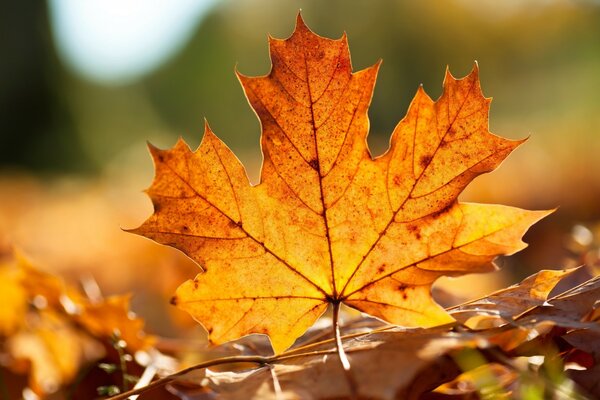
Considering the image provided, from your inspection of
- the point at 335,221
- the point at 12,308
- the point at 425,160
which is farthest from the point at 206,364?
the point at 12,308

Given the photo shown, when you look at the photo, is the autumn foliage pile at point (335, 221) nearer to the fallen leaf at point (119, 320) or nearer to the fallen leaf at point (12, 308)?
the fallen leaf at point (119, 320)

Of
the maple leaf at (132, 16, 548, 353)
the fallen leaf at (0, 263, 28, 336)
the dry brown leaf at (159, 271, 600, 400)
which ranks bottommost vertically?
the dry brown leaf at (159, 271, 600, 400)

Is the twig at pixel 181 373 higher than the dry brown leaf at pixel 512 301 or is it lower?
lower

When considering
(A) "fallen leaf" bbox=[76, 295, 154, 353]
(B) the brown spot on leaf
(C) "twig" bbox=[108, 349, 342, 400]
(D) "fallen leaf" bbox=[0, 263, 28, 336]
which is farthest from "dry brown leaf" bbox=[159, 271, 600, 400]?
(D) "fallen leaf" bbox=[0, 263, 28, 336]

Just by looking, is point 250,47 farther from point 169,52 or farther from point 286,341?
point 286,341

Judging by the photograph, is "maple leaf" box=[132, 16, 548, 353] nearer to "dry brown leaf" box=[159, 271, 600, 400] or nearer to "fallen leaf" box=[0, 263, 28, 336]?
"dry brown leaf" box=[159, 271, 600, 400]

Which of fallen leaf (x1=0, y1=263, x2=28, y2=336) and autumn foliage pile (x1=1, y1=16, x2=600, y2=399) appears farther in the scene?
fallen leaf (x1=0, y1=263, x2=28, y2=336)

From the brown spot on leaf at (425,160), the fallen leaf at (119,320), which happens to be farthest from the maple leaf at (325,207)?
the fallen leaf at (119,320)
